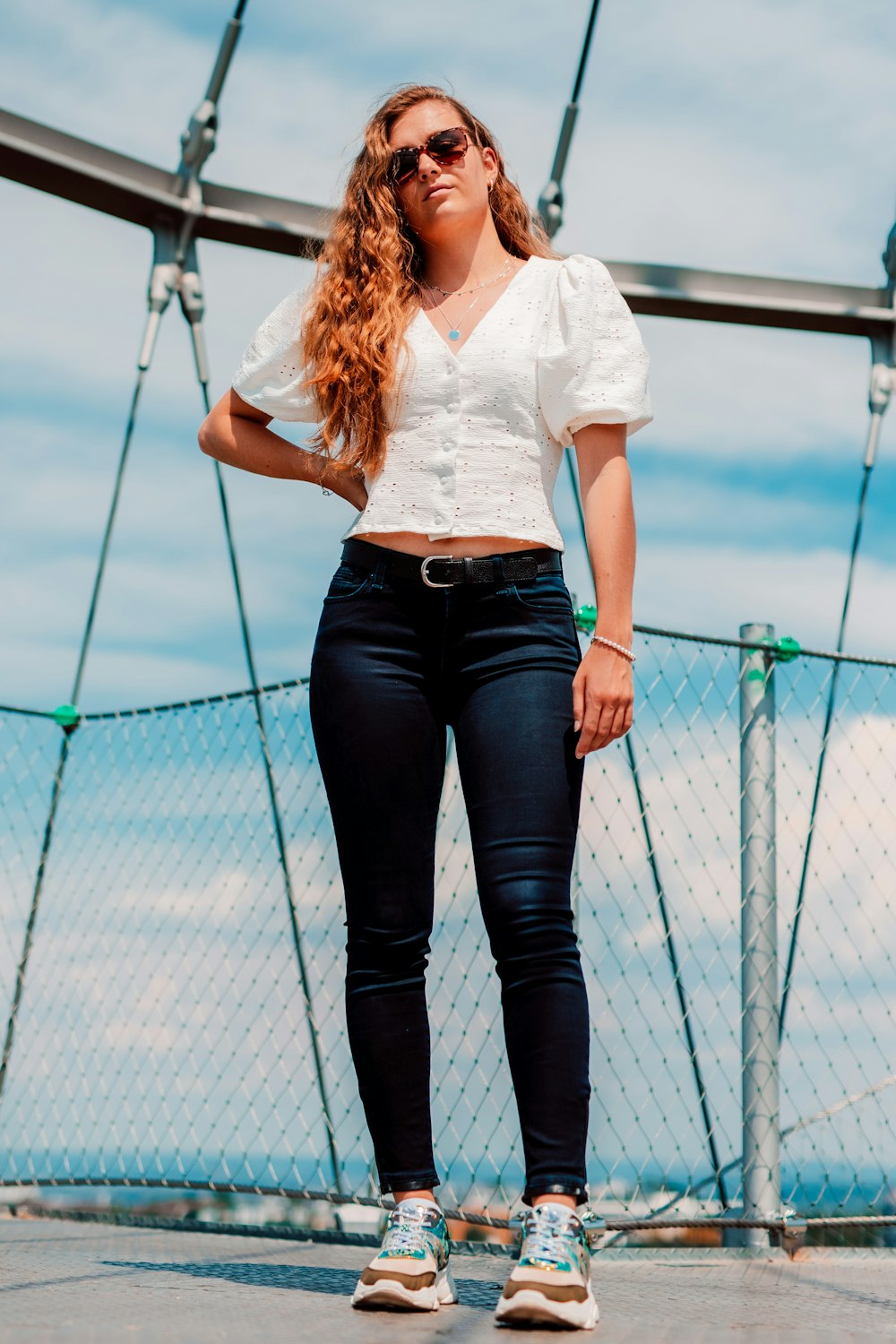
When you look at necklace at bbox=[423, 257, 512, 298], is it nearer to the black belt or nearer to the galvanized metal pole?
the black belt

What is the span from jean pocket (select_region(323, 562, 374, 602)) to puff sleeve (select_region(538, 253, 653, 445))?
0.88ft

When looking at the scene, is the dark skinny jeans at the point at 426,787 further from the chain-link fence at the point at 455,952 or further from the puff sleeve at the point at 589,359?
the chain-link fence at the point at 455,952

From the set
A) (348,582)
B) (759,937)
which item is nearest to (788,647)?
(759,937)

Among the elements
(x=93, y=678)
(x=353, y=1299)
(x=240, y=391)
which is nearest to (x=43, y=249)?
(x=93, y=678)

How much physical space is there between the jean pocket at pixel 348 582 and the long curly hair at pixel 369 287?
12cm

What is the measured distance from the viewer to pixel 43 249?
4.57 metres

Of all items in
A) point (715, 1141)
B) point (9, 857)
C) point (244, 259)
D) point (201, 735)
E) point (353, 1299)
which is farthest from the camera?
point (244, 259)

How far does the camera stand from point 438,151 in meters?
1.63

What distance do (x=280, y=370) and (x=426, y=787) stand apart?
1.78 feet

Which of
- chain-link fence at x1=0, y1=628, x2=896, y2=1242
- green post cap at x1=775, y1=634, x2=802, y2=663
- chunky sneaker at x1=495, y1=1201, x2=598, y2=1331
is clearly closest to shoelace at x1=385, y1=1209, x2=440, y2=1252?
chunky sneaker at x1=495, y1=1201, x2=598, y2=1331

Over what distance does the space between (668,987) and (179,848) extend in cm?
106

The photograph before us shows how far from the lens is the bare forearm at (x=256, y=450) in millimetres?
1751

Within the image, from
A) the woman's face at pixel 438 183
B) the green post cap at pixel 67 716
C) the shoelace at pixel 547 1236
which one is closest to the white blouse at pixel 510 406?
the woman's face at pixel 438 183

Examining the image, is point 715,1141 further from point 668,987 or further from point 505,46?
point 505,46
